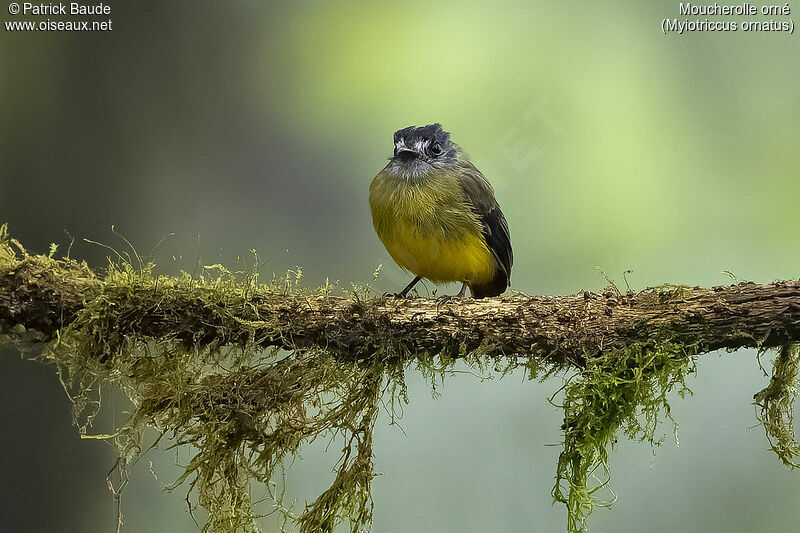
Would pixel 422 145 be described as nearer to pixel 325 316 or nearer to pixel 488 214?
pixel 488 214

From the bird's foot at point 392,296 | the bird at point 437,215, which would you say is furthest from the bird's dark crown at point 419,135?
A: the bird's foot at point 392,296

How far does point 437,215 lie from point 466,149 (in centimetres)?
82

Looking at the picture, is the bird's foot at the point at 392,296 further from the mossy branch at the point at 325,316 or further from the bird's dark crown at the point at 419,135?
the bird's dark crown at the point at 419,135

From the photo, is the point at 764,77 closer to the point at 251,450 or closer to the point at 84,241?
the point at 251,450

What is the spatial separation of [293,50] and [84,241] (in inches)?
50.9

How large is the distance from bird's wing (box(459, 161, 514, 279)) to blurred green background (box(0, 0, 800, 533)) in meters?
0.56

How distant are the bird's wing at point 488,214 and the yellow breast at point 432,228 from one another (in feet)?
0.12

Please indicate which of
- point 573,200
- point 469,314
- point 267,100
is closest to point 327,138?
point 267,100

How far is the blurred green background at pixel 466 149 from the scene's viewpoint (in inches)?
109

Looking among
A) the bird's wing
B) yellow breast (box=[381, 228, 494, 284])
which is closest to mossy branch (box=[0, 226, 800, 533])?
yellow breast (box=[381, 228, 494, 284])

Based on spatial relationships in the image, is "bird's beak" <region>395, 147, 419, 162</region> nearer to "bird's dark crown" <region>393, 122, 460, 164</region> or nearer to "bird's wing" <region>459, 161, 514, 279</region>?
"bird's dark crown" <region>393, 122, 460, 164</region>

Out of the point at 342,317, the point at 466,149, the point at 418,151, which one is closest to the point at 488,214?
the point at 418,151

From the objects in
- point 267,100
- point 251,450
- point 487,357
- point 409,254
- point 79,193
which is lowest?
point 251,450

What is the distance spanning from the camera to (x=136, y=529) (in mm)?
2770
